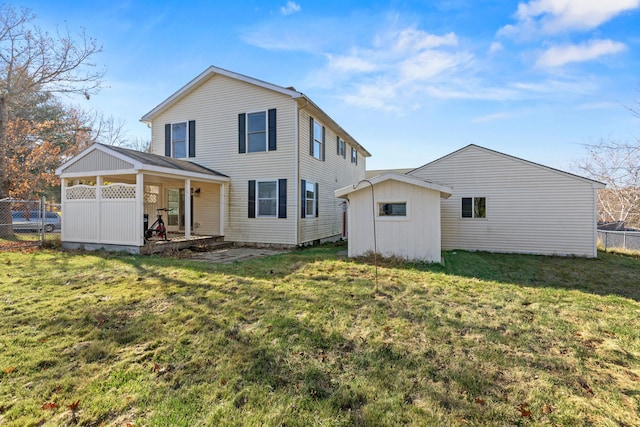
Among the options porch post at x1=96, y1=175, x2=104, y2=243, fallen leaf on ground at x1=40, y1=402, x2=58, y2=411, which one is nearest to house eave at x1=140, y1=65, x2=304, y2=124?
porch post at x1=96, y1=175, x2=104, y2=243

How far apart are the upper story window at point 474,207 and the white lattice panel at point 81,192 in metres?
12.7

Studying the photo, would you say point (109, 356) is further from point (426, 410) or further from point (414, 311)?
point (414, 311)

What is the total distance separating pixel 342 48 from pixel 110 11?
7262 mm

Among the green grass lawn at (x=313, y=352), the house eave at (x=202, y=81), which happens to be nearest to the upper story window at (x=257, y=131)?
the house eave at (x=202, y=81)

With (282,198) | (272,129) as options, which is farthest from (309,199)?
(272,129)

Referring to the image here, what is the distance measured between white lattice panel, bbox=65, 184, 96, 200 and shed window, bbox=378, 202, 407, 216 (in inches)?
352

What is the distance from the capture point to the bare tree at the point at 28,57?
13.0 meters

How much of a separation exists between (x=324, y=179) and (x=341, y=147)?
3302 mm

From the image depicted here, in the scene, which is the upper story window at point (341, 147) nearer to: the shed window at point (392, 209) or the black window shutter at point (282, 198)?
the black window shutter at point (282, 198)

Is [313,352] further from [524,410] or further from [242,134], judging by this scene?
[242,134]

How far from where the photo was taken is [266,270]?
6770 mm

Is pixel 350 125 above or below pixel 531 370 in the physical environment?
above

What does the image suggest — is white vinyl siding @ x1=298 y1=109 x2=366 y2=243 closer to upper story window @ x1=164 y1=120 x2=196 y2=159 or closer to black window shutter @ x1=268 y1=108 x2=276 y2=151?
black window shutter @ x1=268 y1=108 x2=276 y2=151

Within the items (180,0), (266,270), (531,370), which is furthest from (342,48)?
(531,370)
